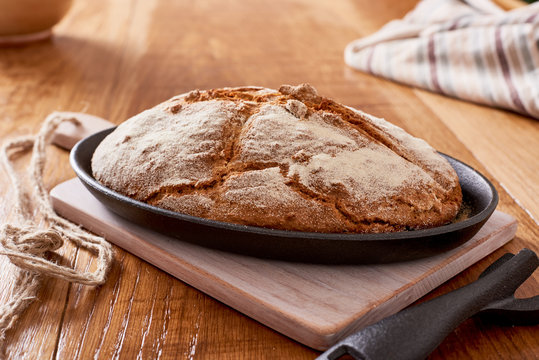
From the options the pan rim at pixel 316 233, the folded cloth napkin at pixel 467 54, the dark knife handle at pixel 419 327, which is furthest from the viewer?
the folded cloth napkin at pixel 467 54

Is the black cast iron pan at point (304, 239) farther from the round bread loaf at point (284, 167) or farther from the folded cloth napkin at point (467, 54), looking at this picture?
the folded cloth napkin at point (467, 54)

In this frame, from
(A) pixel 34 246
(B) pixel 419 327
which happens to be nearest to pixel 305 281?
(B) pixel 419 327

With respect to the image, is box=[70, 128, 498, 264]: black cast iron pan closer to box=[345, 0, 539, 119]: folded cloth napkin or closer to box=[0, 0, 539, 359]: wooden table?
box=[0, 0, 539, 359]: wooden table

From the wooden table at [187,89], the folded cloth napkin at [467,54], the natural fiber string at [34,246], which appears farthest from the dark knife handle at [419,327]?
the folded cloth napkin at [467,54]

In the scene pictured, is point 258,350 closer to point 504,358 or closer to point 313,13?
point 504,358

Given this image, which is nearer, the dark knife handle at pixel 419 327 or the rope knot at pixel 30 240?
the dark knife handle at pixel 419 327

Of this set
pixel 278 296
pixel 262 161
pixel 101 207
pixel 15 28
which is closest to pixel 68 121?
pixel 101 207

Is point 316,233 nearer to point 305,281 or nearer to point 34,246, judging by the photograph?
point 305,281
